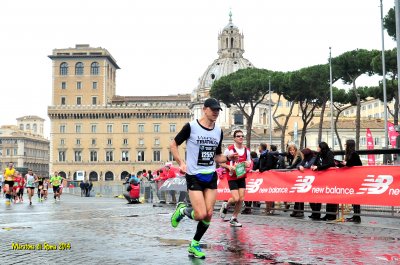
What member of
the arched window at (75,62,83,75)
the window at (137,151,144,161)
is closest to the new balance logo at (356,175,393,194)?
the window at (137,151,144,161)

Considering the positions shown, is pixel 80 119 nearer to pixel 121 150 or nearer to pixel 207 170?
pixel 121 150

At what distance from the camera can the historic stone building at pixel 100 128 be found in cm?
→ 12825

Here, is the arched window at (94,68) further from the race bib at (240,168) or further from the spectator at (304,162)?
the race bib at (240,168)

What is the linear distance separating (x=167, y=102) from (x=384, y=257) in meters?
134

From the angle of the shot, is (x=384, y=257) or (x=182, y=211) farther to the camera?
(x=182, y=211)

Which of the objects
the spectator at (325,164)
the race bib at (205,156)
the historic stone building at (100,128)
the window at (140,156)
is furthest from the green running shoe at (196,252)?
the window at (140,156)

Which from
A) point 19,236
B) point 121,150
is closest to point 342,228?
point 19,236

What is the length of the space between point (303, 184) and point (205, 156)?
6.75m

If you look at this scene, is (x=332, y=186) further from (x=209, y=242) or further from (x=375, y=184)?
(x=209, y=242)

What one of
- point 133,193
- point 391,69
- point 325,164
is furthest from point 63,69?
point 325,164

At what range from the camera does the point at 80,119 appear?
423 feet

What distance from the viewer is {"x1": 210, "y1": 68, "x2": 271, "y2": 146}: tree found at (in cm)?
8062

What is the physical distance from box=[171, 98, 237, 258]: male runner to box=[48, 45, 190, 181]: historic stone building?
120 meters

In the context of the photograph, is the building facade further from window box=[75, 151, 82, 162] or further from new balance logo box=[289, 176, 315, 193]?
new balance logo box=[289, 176, 315, 193]
